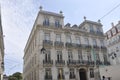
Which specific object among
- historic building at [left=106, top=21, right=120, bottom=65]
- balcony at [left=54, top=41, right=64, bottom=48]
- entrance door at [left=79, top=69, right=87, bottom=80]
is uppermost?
historic building at [left=106, top=21, right=120, bottom=65]

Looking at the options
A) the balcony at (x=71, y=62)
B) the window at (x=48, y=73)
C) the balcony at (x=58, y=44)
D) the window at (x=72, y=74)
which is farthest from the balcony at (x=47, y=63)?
the window at (x=72, y=74)

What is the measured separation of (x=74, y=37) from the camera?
28.8m

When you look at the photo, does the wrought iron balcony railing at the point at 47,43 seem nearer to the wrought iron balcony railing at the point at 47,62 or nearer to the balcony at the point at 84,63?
the wrought iron balcony railing at the point at 47,62

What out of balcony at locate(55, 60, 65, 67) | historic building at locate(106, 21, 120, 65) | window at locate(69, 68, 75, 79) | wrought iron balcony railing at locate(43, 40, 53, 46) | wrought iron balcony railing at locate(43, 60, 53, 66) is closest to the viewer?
wrought iron balcony railing at locate(43, 60, 53, 66)

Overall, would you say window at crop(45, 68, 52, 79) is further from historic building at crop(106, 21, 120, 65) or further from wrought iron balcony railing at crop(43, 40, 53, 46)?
historic building at crop(106, 21, 120, 65)

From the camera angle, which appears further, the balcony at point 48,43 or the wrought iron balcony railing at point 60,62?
the balcony at point 48,43

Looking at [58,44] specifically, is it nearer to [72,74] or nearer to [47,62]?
[47,62]

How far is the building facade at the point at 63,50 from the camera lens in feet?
80.7

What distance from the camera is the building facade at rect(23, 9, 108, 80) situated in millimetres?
24609

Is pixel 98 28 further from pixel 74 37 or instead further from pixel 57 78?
pixel 57 78

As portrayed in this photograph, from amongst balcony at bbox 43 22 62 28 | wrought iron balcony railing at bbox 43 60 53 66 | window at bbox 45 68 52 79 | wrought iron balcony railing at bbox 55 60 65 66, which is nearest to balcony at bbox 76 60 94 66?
wrought iron balcony railing at bbox 55 60 65 66

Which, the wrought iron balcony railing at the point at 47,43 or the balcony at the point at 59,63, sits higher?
the wrought iron balcony railing at the point at 47,43

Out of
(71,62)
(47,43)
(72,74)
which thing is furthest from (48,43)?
(72,74)

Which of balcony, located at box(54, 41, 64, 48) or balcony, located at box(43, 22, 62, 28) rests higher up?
balcony, located at box(43, 22, 62, 28)
